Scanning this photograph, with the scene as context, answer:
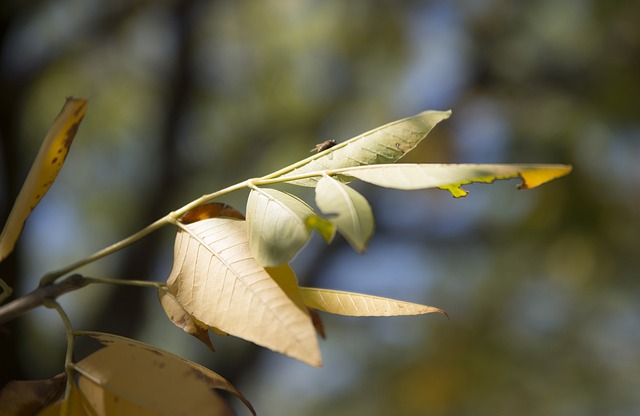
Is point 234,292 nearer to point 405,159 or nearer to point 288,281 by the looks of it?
point 288,281

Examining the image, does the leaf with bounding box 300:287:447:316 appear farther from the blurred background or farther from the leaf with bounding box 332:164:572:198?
the blurred background

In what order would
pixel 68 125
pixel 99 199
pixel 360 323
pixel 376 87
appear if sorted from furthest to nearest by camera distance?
1. pixel 360 323
2. pixel 99 199
3. pixel 376 87
4. pixel 68 125

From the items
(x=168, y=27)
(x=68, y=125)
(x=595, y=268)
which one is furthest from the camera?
(x=595, y=268)

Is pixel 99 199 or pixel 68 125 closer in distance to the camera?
pixel 68 125

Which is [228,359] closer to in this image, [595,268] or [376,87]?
[376,87]

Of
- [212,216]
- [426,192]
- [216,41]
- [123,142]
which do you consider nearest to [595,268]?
[426,192]
